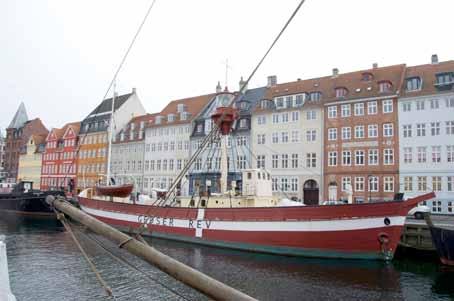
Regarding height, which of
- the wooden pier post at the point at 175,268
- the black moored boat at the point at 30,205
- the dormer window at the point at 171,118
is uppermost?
the dormer window at the point at 171,118

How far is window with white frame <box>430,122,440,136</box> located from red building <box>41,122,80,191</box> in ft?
179

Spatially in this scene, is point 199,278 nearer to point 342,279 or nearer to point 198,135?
point 342,279

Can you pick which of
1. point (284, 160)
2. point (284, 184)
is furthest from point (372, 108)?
point (284, 184)

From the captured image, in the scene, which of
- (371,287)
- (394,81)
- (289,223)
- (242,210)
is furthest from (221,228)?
(394,81)

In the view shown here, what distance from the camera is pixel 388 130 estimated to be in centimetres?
3412

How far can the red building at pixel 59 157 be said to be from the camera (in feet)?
216

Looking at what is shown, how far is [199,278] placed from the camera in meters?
3.28

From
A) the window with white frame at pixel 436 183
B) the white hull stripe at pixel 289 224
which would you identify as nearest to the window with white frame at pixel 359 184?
the window with white frame at pixel 436 183

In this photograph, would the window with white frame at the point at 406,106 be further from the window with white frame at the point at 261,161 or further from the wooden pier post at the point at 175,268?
the wooden pier post at the point at 175,268

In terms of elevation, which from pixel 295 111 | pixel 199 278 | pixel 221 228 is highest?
pixel 295 111

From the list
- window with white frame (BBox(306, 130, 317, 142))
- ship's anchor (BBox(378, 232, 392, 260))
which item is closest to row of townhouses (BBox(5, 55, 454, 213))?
window with white frame (BBox(306, 130, 317, 142))

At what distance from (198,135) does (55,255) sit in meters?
29.8

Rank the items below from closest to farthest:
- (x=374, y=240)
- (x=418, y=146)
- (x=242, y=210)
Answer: (x=374, y=240)
(x=242, y=210)
(x=418, y=146)

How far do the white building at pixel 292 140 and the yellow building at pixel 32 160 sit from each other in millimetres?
52171
